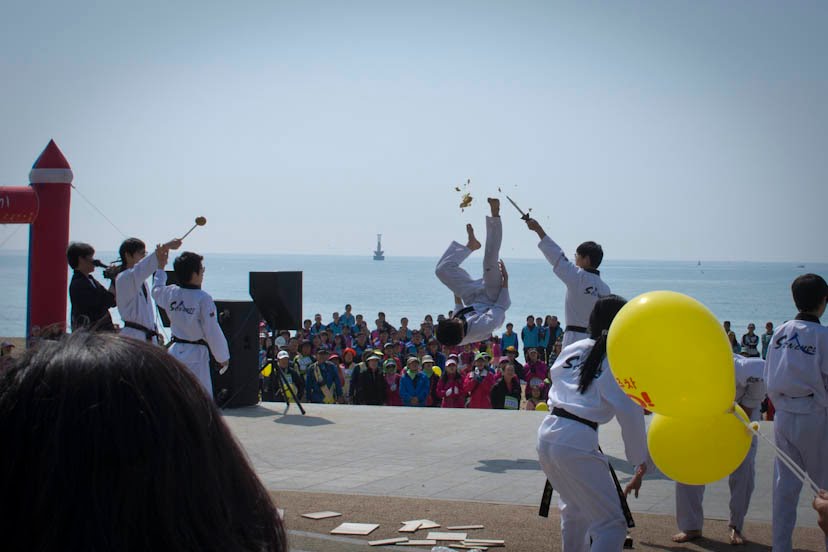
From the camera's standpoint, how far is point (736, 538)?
682 cm

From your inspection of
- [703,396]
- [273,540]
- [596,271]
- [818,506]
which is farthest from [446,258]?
[273,540]

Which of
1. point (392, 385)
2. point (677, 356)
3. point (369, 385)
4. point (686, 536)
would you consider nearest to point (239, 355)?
point (369, 385)

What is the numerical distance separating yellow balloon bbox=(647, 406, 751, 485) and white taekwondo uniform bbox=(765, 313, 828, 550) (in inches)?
73.6

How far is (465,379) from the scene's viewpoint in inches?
592

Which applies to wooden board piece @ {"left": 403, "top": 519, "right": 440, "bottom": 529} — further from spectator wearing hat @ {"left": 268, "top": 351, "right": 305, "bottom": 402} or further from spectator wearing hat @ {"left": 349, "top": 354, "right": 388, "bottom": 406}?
spectator wearing hat @ {"left": 268, "top": 351, "right": 305, "bottom": 402}

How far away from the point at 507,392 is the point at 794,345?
8.33 metres

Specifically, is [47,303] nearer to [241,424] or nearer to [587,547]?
[241,424]

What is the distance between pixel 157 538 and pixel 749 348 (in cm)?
2245

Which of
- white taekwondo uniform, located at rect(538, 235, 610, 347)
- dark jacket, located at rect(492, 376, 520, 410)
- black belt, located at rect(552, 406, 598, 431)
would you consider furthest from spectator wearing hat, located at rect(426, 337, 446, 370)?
black belt, located at rect(552, 406, 598, 431)

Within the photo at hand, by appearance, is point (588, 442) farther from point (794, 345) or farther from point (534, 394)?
point (534, 394)

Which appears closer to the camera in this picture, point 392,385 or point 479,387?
point 479,387

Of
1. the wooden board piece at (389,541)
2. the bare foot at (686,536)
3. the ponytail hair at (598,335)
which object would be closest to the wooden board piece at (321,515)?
the wooden board piece at (389,541)

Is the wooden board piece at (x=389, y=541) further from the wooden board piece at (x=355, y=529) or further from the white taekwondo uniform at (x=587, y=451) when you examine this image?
the white taekwondo uniform at (x=587, y=451)

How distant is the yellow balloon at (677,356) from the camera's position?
4199mm
